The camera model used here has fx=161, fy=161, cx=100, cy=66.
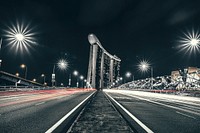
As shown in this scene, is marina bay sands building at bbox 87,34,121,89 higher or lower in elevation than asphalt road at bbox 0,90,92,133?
higher

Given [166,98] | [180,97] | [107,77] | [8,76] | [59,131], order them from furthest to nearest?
[107,77], [8,76], [166,98], [180,97], [59,131]

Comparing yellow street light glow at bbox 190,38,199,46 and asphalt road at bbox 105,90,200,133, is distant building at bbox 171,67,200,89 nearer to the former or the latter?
asphalt road at bbox 105,90,200,133

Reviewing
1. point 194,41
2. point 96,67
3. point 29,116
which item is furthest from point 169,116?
point 96,67

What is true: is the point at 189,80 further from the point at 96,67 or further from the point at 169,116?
the point at 96,67

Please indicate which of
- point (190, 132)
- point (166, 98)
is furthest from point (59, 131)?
point (166, 98)

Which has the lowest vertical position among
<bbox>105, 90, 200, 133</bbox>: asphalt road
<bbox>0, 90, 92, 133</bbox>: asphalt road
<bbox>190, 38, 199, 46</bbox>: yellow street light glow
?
<bbox>105, 90, 200, 133</bbox>: asphalt road

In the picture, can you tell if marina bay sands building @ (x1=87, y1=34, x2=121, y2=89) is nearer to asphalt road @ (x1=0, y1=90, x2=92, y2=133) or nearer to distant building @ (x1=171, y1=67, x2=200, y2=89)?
distant building @ (x1=171, y1=67, x2=200, y2=89)

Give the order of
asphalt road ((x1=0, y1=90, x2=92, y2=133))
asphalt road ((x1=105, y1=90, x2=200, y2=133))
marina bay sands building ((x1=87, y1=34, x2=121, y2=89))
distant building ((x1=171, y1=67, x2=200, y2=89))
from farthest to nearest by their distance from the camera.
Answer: marina bay sands building ((x1=87, y1=34, x2=121, y2=89)) → distant building ((x1=171, y1=67, x2=200, y2=89)) → asphalt road ((x1=105, y1=90, x2=200, y2=133)) → asphalt road ((x1=0, y1=90, x2=92, y2=133))

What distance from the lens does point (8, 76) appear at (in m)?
56.4

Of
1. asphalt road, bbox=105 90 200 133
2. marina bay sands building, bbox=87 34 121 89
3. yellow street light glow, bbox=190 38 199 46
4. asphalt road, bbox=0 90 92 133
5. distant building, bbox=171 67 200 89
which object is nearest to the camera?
asphalt road, bbox=0 90 92 133

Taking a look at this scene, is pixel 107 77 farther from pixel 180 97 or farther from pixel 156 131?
pixel 156 131

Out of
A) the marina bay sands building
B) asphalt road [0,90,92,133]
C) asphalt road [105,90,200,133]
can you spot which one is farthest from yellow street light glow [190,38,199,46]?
the marina bay sands building

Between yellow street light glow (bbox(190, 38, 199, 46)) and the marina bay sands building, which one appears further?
the marina bay sands building

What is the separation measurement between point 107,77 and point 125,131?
581ft
